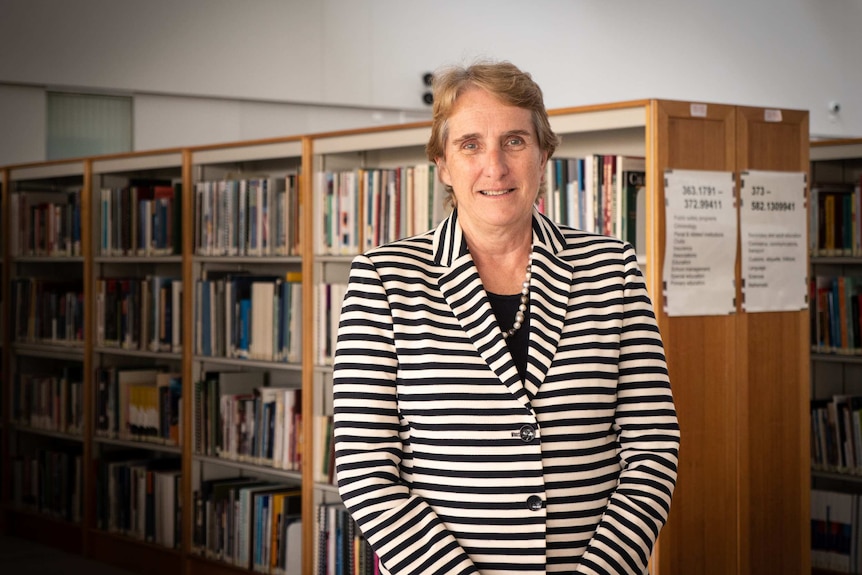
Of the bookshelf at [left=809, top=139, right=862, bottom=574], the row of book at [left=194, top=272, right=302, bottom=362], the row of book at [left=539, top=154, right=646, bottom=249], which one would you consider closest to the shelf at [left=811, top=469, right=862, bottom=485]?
the bookshelf at [left=809, top=139, right=862, bottom=574]

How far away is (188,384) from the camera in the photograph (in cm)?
560

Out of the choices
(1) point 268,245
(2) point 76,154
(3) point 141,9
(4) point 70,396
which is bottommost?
(4) point 70,396

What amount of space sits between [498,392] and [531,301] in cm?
17

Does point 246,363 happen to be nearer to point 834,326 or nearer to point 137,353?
point 137,353

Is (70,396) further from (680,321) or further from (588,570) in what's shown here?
(588,570)

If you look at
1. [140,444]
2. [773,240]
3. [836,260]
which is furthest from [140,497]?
[836,260]

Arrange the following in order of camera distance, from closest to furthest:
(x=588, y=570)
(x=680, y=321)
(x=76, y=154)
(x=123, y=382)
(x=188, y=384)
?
(x=588, y=570) → (x=680, y=321) → (x=188, y=384) → (x=123, y=382) → (x=76, y=154)

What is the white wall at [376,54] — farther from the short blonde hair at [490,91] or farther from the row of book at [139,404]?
the short blonde hair at [490,91]

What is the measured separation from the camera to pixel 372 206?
476cm

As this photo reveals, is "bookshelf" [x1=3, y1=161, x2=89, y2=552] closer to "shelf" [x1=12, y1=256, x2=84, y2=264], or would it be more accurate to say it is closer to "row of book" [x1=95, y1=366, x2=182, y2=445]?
"shelf" [x1=12, y1=256, x2=84, y2=264]

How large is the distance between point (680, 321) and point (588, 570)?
217cm

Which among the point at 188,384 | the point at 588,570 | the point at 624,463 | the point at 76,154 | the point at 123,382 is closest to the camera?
the point at 588,570

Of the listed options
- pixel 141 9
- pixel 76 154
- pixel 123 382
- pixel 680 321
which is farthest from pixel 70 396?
pixel 680 321

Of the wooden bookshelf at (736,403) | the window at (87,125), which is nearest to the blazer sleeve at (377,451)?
the wooden bookshelf at (736,403)
